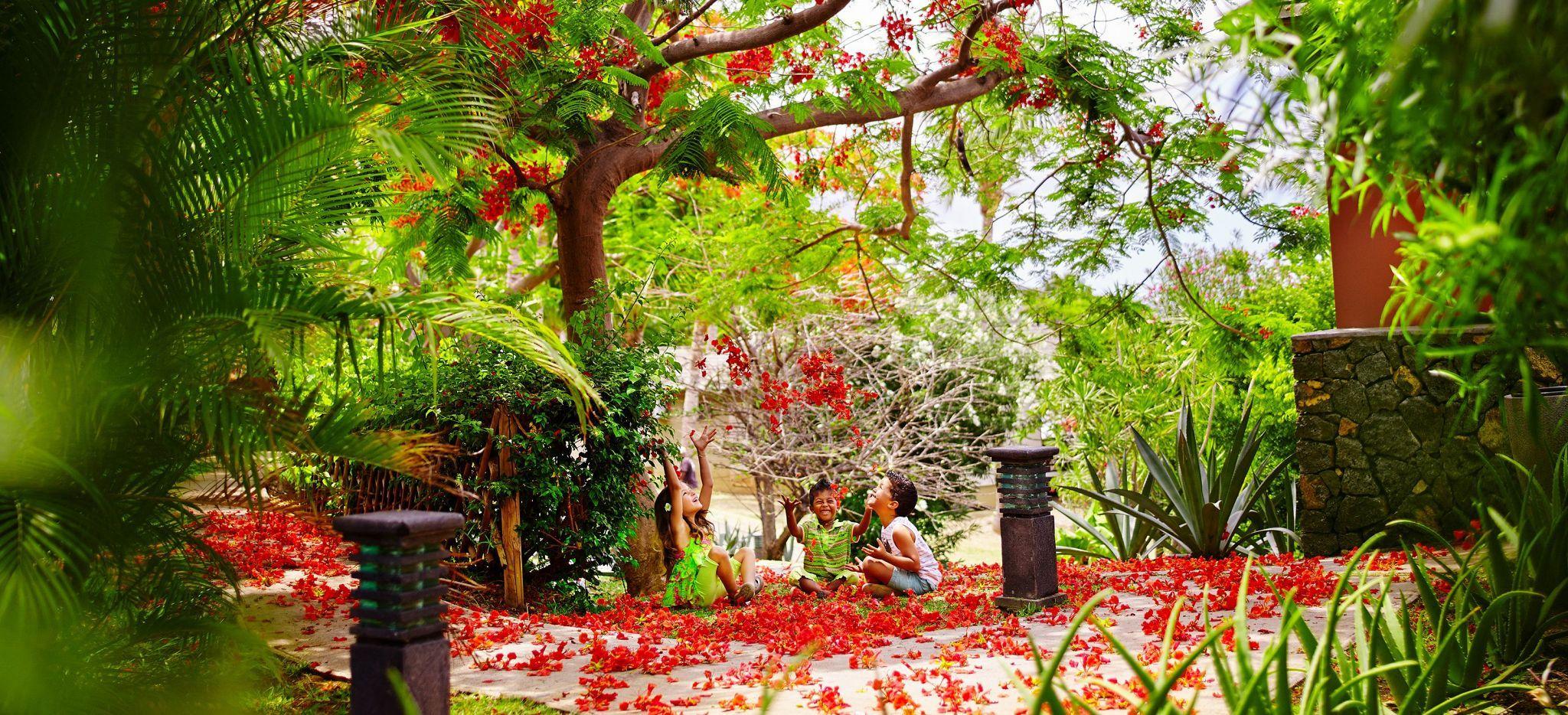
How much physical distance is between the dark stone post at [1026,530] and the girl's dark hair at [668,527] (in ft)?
6.03

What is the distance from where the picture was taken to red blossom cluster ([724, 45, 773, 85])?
7.55 metres

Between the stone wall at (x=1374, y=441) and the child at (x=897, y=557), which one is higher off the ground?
the stone wall at (x=1374, y=441)

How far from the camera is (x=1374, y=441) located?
6039 mm

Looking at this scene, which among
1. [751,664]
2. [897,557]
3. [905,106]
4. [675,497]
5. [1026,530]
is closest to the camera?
[751,664]

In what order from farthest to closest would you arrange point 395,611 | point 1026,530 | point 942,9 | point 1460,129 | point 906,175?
point 906,175 → point 942,9 → point 1026,530 → point 395,611 → point 1460,129

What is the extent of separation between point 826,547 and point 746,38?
3.27 metres

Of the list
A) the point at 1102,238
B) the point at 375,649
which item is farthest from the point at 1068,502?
the point at 375,649

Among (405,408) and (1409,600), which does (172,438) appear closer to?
(405,408)

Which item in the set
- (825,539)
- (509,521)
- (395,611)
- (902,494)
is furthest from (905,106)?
(395,611)

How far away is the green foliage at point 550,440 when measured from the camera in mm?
5695

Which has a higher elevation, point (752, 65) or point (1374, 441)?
point (752, 65)

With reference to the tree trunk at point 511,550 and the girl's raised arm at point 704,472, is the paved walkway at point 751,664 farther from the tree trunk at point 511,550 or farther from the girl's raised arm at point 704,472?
the girl's raised arm at point 704,472

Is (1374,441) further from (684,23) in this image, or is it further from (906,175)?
(684,23)

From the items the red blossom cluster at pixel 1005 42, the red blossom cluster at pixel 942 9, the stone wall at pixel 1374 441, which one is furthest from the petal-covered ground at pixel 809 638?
the red blossom cluster at pixel 942 9
